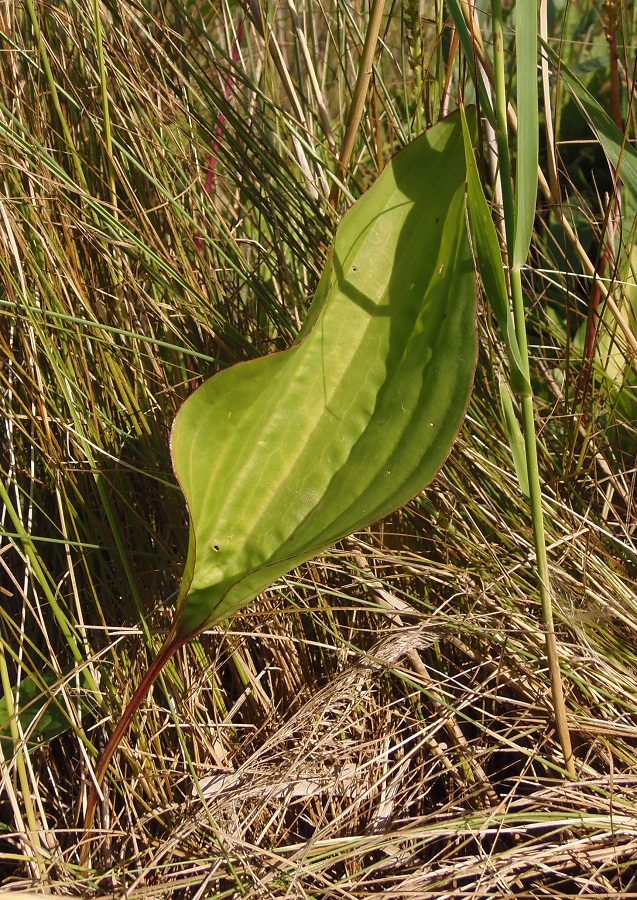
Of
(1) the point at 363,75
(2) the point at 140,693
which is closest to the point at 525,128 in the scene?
(1) the point at 363,75

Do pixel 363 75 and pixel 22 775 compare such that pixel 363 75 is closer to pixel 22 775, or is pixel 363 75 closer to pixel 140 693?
pixel 140 693

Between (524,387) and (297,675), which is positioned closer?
(524,387)

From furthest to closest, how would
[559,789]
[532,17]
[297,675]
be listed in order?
[297,675] < [559,789] < [532,17]

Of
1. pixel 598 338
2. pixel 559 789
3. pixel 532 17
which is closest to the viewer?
pixel 532 17

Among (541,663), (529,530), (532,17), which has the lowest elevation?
(541,663)

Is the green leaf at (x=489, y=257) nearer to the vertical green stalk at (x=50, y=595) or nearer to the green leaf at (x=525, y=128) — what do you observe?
the green leaf at (x=525, y=128)

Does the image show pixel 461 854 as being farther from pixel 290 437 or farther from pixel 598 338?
pixel 598 338

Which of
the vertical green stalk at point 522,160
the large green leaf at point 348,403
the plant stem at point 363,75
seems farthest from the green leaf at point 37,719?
the plant stem at point 363,75

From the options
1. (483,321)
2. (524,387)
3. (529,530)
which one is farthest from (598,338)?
(524,387)
